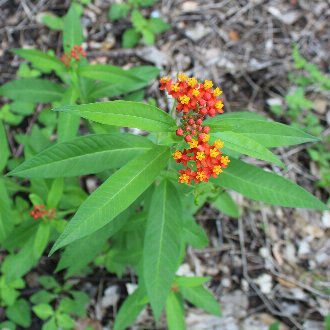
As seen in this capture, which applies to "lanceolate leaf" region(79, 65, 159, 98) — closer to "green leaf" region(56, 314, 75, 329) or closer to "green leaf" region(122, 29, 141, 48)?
"green leaf" region(122, 29, 141, 48)

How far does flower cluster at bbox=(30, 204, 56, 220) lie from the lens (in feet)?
10.6

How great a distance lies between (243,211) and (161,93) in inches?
71.0

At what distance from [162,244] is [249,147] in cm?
85

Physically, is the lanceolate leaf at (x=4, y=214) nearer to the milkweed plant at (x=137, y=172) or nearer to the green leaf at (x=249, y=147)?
the milkweed plant at (x=137, y=172)

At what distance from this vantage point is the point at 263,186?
110 inches

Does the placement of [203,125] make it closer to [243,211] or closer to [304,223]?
[243,211]

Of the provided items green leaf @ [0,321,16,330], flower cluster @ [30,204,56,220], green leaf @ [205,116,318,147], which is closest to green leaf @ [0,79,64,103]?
flower cluster @ [30,204,56,220]

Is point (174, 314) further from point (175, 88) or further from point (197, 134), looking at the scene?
point (175, 88)

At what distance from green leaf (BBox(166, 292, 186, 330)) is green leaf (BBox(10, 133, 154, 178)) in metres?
1.47

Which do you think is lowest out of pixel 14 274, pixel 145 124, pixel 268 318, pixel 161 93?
pixel 268 318

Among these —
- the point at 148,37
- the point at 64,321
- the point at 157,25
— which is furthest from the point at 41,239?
the point at 157,25

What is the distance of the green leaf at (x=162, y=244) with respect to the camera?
8.64ft

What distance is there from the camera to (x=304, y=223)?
16.3ft

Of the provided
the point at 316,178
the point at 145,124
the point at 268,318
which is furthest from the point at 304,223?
the point at 145,124
